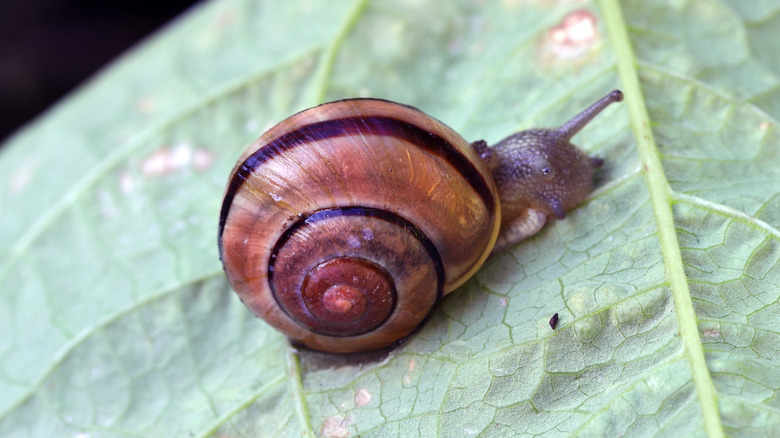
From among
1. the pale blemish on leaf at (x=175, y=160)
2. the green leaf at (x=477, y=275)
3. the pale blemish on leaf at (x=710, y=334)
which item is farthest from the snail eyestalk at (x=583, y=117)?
the pale blemish on leaf at (x=175, y=160)

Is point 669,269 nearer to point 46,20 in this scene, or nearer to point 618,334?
point 618,334

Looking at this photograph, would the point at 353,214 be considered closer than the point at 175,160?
Yes

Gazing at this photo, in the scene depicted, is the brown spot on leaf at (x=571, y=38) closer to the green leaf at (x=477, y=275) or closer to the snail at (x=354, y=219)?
the green leaf at (x=477, y=275)

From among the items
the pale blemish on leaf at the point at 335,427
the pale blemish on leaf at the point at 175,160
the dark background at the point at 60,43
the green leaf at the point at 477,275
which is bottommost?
the pale blemish on leaf at the point at 335,427

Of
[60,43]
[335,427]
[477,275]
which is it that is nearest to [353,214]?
[477,275]

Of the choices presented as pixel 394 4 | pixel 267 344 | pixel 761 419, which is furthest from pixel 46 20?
pixel 761 419

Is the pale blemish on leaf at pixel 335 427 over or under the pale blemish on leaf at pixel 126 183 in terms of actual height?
under

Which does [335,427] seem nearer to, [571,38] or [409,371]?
[409,371]
